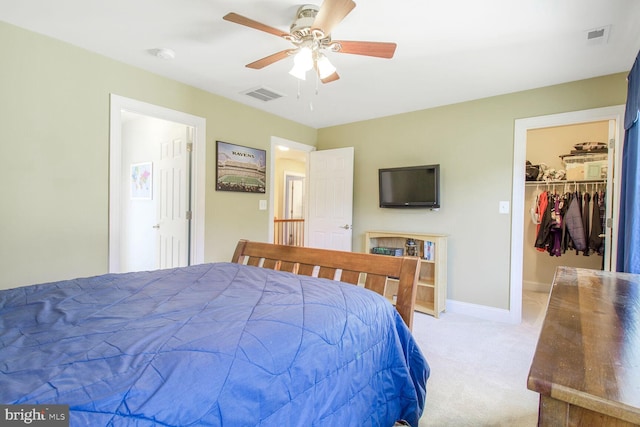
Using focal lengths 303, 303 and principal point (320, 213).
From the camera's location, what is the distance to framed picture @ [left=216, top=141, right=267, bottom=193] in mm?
3416

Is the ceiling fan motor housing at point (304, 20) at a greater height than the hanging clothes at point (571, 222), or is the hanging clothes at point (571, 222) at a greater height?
the ceiling fan motor housing at point (304, 20)

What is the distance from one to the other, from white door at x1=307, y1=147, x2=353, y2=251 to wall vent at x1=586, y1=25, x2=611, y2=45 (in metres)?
2.55

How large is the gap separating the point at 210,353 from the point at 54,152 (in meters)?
2.43

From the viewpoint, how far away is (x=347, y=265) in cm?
174

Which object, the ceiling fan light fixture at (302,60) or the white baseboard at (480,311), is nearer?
the ceiling fan light fixture at (302,60)

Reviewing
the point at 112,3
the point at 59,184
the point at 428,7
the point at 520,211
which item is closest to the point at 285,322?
the point at 428,7

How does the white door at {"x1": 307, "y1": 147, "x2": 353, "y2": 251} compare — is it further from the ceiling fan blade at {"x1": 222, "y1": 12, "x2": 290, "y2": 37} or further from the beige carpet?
the ceiling fan blade at {"x1": 222, "y1": 12, "x2": 290, "y2": 37}

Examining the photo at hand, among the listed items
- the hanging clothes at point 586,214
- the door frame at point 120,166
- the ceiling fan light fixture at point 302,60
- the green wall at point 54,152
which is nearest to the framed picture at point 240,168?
the door frame at point 120,166

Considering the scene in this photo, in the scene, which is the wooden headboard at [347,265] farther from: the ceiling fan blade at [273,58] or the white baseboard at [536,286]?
the white baseboard at [536,286]

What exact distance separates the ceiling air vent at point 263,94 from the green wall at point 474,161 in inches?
60.0

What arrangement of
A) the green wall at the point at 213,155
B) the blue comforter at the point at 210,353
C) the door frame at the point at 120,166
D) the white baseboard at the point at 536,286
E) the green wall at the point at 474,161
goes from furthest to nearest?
the white baseboard at the point at 536,286 < the green wall at the point at 474,161 < the door frame at the point at 120,166 < the green wall at the point at 213,155 < the blue comforter at the point at 210,353

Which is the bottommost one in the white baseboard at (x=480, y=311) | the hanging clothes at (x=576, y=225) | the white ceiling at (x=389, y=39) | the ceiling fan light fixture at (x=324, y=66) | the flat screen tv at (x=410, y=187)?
the white baseboard at (x=480, y=311)

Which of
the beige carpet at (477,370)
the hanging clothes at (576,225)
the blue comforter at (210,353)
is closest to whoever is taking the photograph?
the blue comforter at (210,353)

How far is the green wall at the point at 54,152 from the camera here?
2.12 metres
